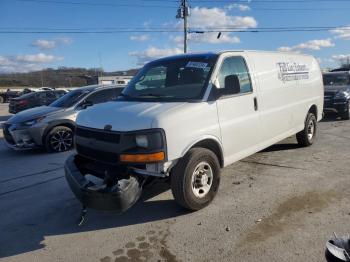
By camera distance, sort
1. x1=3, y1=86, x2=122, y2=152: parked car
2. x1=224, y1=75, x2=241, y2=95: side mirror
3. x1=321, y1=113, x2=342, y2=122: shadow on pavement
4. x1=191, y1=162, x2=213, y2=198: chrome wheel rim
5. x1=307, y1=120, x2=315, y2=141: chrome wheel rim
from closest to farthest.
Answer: x1=191, y1=162, x2=213, y2=198: chrome wheel rim → x1=224, y1=75, x2=241, y2=95: side mirror → x1=307, y1=120, x2=315, y2=141: chrome wheel rim → x1=3, y1=86, x2=122, y2=152: parked car → x1=321, y1=113, x2=342, y2=122: shadow on pavement

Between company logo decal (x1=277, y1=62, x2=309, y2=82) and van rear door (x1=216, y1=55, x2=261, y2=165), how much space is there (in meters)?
1.30

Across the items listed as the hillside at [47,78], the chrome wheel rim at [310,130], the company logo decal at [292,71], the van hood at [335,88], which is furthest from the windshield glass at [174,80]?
the hillside at [47,78]

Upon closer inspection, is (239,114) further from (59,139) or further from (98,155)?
(59,139)

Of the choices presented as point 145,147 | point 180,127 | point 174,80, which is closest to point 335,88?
point 174,80

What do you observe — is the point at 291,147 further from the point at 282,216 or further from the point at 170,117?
the point at 170,117

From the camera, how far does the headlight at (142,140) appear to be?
4312 millimetres

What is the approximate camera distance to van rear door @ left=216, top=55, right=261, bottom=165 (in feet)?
17.3

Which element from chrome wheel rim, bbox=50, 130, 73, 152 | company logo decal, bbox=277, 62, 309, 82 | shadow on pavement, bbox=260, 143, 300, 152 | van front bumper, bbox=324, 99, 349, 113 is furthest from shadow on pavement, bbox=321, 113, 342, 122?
chrome wheel rim, bbox=50, 130, 73, 152

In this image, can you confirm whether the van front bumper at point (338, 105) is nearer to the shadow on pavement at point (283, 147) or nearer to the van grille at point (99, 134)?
the shadow on pavement at point (283, 147)

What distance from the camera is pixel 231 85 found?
17.3 feet

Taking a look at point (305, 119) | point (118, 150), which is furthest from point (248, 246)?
point (305, 119)

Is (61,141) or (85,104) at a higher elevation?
(85,104)

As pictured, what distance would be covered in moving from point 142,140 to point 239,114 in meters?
1.84

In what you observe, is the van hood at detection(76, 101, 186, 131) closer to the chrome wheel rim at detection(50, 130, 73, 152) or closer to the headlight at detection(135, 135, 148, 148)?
the headlight at detection(135, 135, 148, 148)
